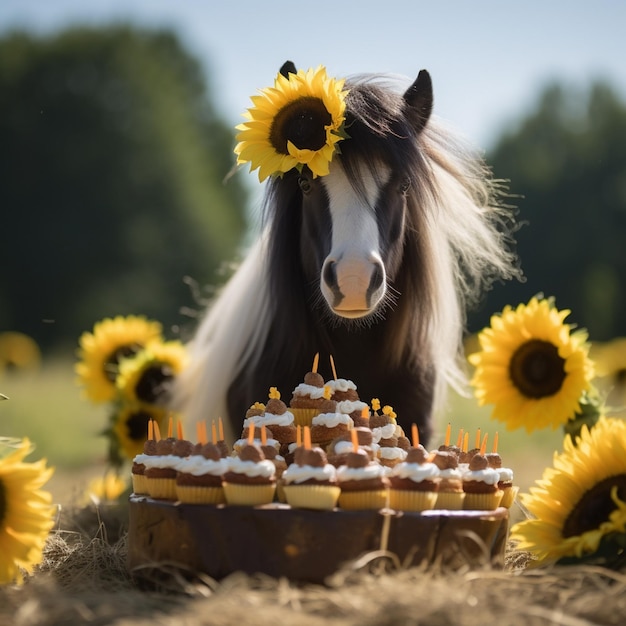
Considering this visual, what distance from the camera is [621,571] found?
2.63m

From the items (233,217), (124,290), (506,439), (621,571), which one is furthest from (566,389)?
(233,217)

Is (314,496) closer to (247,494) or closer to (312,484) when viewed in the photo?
(312,484)

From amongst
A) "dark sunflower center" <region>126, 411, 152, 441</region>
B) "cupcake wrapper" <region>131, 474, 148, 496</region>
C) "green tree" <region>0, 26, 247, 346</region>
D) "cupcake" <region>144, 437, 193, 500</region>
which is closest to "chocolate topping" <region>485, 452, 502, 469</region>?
"cupcake" <region>144, 437, 193, 500</region>

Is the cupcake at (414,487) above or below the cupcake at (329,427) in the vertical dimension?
below

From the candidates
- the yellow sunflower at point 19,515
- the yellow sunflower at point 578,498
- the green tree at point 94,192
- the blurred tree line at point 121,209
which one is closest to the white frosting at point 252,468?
the yellow sunflower at point 19,515

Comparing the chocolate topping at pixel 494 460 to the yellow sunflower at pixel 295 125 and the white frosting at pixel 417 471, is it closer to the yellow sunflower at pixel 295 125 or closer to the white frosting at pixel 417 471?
the white frosting at pixel 417 471

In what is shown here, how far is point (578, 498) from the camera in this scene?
9.41 feet

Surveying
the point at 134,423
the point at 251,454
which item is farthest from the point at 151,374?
the point at 251,454

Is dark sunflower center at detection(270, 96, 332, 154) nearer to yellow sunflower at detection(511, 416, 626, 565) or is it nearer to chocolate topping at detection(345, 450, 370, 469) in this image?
chocolate topping at detection(345, 450, 370, 469)

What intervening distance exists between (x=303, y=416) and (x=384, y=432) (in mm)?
278

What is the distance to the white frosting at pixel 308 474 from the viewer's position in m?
2.48

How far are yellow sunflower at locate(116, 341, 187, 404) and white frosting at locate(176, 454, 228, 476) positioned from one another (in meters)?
2.53

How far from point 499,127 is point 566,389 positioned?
42.1 meters

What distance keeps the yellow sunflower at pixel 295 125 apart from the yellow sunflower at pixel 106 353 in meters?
2.64
